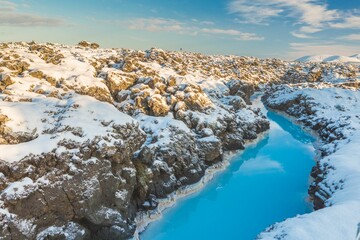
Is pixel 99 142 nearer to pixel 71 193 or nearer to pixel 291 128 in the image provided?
pixel 71 193

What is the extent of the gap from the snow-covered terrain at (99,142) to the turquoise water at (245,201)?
2548 millimetres

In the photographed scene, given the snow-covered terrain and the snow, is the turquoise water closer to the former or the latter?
the snow-covered terrain

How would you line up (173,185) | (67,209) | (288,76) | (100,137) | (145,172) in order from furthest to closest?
(288,76) < (173,185) < (145,172) < (100,137) < (67,209)

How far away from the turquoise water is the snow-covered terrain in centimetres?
255

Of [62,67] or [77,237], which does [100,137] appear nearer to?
[77,237]

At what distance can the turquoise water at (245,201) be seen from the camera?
30.4 m

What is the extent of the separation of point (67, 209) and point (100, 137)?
6.98 m

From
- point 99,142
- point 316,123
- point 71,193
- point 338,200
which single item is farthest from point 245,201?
point 316,123

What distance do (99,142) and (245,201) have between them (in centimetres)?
1827

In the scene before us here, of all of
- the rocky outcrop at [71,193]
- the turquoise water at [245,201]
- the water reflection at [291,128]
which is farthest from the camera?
the water reflection at [291,128]

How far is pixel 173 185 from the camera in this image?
3675cm

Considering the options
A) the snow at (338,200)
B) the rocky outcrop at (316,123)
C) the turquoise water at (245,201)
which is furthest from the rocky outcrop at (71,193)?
the rocky outcrop at (316,123)

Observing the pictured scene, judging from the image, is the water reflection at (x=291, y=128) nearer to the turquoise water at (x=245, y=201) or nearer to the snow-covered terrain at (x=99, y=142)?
the snow-covered terrain at (x=99, y=142)

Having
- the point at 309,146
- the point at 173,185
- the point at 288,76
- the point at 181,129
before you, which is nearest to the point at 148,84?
the point at 181,129
